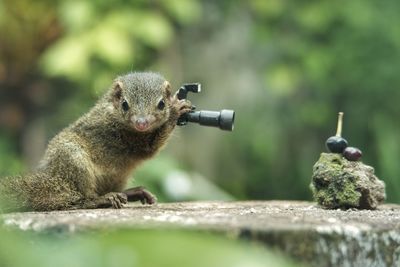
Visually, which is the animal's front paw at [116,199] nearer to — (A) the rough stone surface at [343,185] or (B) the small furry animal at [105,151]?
(B) the small furry animal at [105,151]

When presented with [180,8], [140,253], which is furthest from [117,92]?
[180,8]

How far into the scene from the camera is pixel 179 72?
9.54 meters

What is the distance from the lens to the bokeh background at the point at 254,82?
9.24 m

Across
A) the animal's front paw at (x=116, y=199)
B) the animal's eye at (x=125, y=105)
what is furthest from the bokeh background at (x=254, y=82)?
the animal's front paw at (x=116, y=199)

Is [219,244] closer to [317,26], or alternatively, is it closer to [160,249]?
[160,249]

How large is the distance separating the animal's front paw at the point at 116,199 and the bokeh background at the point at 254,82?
4.24m

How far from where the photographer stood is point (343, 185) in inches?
158

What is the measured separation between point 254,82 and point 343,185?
6348 millimetres

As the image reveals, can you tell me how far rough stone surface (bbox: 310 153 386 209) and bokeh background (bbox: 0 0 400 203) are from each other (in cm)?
445

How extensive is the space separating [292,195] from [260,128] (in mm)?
917

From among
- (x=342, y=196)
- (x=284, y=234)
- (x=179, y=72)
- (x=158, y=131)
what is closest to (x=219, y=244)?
(x=284, y=234)

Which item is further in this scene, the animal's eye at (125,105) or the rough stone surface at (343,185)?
the animal's eye at (125,105)

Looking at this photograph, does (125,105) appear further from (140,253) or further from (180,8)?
(180,8)

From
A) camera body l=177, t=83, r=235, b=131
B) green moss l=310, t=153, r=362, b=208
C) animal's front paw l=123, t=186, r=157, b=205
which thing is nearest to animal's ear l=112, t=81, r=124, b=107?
camera body l=177, t=83, r=235, b=131
